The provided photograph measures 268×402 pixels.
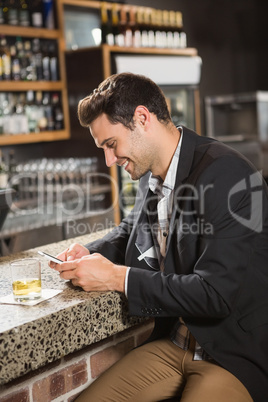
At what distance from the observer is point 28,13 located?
14.5 ft

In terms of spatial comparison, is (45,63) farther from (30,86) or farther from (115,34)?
(115,34)

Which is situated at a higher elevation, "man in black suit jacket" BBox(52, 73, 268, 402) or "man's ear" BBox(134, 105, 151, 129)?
"man's ear" BBox(134, 105, 151, 129)

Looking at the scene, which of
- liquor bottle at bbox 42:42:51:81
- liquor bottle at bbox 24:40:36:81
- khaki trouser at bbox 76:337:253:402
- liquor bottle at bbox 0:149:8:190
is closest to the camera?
khaki trouser at bbox 76:337:253:402

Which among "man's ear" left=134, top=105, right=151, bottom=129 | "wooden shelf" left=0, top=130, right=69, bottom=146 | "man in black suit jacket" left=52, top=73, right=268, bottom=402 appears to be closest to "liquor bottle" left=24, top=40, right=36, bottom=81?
"wooden shelf" left=0, top=130, right=69, bottom=146

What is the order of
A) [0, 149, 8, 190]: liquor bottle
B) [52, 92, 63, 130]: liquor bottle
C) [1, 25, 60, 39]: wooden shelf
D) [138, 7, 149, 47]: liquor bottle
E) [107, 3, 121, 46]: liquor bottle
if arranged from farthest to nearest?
[138, 7, 149, 47]: liquor bottle, [107, 3, 121, 46]: liquor bottle, [52, 92, 63, 130]: liquor bottle, [1, 25, 60, 39]: wooden shelf, [0, 149, 8, 190]: liquor bottle

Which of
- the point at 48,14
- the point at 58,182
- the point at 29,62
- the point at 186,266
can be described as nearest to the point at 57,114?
the point at 29,62

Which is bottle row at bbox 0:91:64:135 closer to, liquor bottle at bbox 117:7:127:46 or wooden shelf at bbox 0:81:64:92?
wooden shelf at bbox 0:81:64:92

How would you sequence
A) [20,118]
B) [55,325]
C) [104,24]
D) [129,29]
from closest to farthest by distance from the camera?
1. [55,325]
2. [20,118]
3. [104,24]
4. [129,29]

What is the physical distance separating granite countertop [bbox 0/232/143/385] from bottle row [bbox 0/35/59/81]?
312 cm

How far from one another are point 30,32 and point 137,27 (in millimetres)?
1200

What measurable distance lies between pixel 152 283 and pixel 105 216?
3.01 meters

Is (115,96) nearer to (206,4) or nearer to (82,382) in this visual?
(82,382)

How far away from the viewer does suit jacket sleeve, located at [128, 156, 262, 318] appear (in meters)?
1.32

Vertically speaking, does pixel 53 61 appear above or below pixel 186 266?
above
